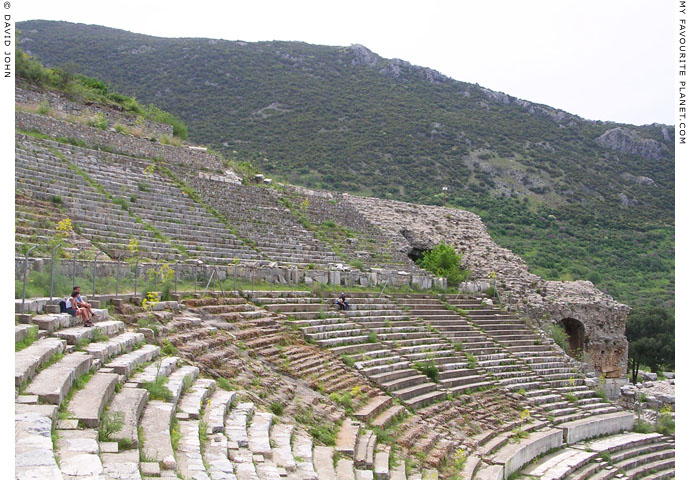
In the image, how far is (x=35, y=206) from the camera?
1789cm

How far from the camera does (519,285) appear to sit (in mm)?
28344

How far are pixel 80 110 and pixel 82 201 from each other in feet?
44.9

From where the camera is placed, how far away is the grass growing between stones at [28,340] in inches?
293

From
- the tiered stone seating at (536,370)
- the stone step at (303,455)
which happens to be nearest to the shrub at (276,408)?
the stone step at (303,455)

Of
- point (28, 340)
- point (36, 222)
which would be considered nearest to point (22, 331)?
point (28, 340)

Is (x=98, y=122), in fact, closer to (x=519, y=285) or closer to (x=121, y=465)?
(x=519, y=285)

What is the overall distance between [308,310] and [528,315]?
39.9 ft

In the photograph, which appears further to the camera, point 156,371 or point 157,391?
point 156,371

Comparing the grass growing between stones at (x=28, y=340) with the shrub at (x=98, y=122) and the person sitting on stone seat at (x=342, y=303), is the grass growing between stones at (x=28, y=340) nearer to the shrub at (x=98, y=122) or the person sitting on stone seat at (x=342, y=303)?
the person sitting on stone seat at (x=342, y=303)

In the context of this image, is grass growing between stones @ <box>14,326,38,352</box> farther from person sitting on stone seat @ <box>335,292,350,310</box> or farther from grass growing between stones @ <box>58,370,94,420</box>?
person sitting on stone seat @ <box>335,292,350,310</box>

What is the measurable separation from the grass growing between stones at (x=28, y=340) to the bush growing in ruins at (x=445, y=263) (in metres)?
21.1

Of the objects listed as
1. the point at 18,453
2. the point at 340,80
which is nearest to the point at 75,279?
the point at 18,453

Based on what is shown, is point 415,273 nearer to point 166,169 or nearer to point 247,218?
point 247,218

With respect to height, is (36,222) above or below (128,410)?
above
